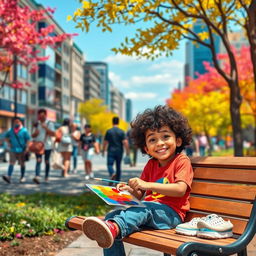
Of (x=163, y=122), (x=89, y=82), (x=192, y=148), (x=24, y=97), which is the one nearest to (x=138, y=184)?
(x=163, y=122)

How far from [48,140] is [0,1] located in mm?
3839

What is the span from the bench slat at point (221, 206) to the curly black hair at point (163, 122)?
1.37 ft

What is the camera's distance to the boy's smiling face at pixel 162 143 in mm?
3361

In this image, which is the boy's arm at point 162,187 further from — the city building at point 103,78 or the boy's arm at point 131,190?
the city building at point 103,78

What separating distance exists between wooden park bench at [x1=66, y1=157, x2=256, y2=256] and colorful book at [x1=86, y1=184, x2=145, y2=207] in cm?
21

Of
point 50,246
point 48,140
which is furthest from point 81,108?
point 50,246

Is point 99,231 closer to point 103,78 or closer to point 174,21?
point 174,21

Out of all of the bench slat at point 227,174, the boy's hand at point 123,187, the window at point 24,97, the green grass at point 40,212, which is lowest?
the green grass at point 40,212

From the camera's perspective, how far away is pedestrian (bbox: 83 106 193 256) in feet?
9.92

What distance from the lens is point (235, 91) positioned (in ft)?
32.1

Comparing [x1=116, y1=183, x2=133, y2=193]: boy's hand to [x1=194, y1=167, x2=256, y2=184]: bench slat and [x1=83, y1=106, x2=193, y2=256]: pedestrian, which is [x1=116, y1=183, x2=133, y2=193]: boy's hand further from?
[x1=194, y1=167, x2=256, y2=184]: bench slat

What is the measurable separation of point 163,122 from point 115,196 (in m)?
0.66

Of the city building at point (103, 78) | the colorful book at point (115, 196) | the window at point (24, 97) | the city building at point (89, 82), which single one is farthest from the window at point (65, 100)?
the city building at point (103, 78)

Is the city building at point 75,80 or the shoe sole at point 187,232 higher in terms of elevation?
the city building at point 75,80
